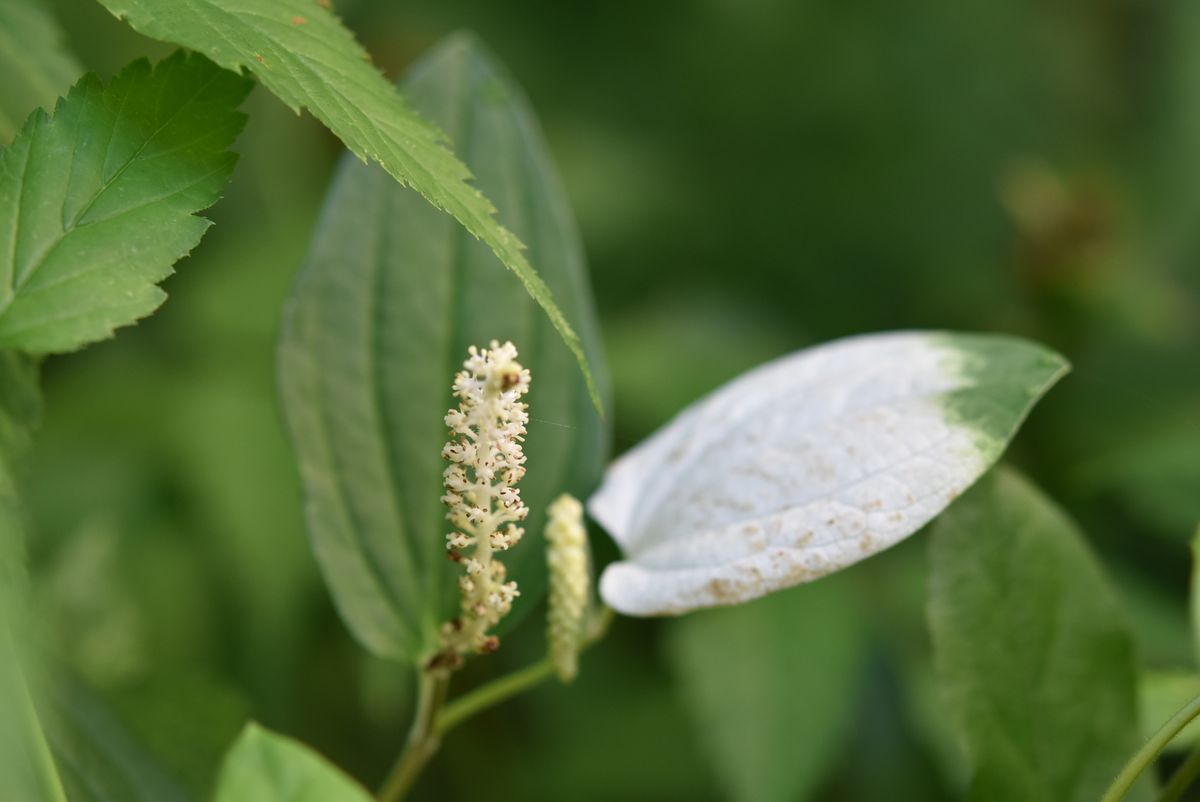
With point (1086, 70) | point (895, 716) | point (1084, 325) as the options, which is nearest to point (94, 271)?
point (895, 716)

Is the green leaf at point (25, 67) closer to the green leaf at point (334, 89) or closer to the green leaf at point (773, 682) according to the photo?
the green leaf at point (334, 89)

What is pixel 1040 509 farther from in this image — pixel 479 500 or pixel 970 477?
pixel 479 500

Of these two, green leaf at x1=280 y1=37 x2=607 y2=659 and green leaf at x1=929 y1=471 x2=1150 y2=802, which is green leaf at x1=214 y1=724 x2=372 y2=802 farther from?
green leaf at x1=929 y1=471 x2=1150 y2=802

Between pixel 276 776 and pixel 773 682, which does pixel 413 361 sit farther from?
pixel 773 682

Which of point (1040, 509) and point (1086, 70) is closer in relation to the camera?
point (1040, 509)

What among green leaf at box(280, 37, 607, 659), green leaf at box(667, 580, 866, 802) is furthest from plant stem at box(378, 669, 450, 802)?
green leaf at box(667, 580, 866, 802)

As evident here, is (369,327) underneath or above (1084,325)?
above
